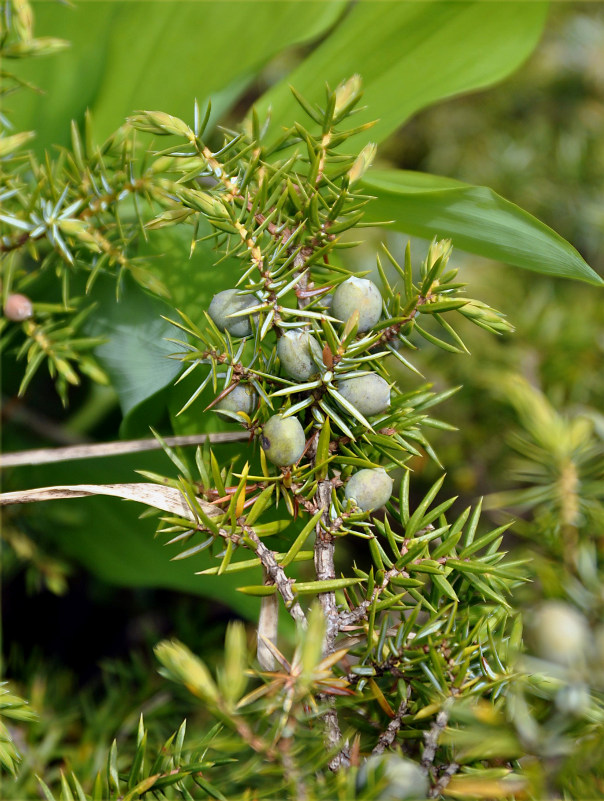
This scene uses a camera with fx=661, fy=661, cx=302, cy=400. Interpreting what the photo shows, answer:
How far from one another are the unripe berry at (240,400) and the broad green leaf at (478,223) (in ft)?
0.35

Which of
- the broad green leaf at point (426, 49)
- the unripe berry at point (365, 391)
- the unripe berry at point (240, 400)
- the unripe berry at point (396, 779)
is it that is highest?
the broad green leaf at point (426, 49)

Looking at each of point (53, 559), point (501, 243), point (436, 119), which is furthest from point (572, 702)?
point (436, 119)

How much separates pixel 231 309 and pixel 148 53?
269 mm

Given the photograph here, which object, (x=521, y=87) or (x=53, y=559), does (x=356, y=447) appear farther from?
(x=521, y=87)

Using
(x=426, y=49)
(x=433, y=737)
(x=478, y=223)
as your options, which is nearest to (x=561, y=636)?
(x=433, y=737)

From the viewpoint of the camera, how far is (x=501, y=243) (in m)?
0.27

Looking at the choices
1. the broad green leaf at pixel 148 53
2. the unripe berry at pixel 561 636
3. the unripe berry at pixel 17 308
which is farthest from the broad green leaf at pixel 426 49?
the unripe berry at pixel 561 636

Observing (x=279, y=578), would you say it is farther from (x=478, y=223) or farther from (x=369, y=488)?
(x=478, y=223)

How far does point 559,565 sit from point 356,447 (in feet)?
0.32

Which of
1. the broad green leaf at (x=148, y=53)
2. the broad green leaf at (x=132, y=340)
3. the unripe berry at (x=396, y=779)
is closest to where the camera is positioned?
the unripe berry at (x=396, y=779)

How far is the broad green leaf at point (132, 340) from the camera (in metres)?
0.28

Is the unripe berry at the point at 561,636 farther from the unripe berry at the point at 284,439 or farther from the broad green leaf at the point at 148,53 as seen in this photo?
the broad green leaf at the point at 148,53

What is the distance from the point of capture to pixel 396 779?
0.17 meters

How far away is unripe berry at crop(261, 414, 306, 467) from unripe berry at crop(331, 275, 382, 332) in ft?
0.12
